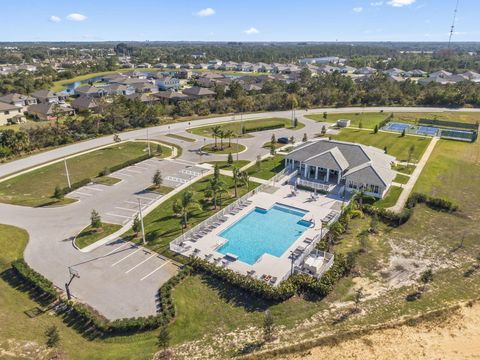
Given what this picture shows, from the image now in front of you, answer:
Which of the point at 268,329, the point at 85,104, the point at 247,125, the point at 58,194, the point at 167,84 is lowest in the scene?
the point at 268,329

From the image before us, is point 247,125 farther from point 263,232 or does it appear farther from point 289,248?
point 289,248

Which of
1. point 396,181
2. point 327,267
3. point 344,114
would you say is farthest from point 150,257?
point 344,114

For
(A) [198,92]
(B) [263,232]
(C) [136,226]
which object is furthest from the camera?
(A) [198,92]

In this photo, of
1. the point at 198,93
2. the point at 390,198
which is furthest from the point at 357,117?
the point at 390,198

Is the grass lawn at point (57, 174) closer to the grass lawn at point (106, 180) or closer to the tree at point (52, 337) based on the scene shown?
the grass lawn at point (106, 180)

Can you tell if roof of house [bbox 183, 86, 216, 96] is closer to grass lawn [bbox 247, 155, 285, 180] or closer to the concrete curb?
grass lawn [bbox 247, 155, 285, 180]

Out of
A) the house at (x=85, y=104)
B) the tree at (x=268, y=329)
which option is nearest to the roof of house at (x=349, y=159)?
the tree at (x=268, y=329)

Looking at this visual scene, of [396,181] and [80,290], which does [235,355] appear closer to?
[80,290]
